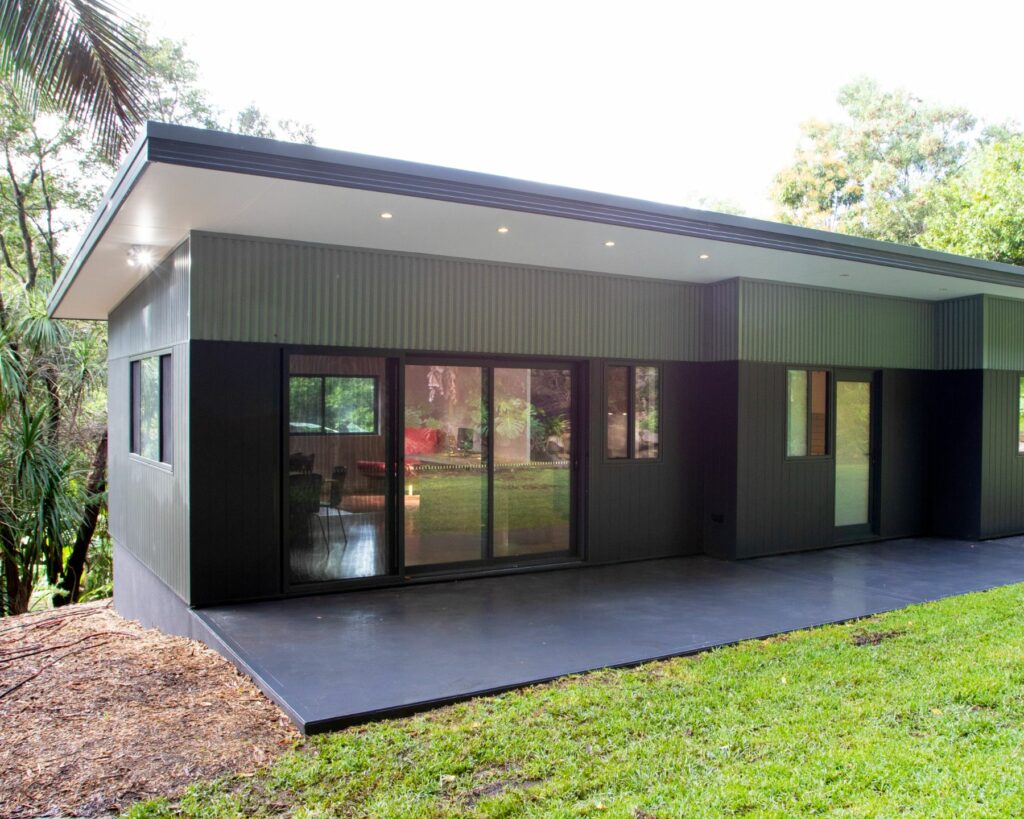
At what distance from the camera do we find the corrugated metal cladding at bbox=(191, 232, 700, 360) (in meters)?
5.77

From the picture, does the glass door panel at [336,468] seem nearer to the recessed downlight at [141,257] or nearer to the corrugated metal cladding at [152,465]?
the corrugated metal cladding at [152,465]

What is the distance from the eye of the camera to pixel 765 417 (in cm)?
777

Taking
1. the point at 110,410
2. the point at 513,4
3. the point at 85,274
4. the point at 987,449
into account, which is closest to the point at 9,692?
the point at 85,274

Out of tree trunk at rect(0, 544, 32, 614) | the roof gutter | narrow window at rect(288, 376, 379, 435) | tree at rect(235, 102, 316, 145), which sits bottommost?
tree trunk at rect(0, 544, 32, 614)

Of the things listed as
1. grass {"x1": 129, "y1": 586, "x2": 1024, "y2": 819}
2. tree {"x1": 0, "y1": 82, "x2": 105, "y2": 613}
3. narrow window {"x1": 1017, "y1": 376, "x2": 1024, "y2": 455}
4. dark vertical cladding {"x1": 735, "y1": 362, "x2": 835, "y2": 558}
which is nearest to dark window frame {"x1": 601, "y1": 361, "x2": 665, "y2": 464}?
dark vertical cladding {"x1": 735, "y1": 362, "x2": 835, "y2": 558}

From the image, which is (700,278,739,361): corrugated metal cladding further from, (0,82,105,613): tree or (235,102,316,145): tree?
(235,102,316,145): tree

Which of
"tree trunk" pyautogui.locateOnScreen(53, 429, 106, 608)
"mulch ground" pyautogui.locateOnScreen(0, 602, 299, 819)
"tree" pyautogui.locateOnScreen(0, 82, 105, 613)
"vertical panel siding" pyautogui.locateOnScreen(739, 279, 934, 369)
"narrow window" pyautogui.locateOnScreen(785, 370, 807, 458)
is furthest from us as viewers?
"tree trunk" pyautogui.locateOnScreen(53, 429, 106, 608)

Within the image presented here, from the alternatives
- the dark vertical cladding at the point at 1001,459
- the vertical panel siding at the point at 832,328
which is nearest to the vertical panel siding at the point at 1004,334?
the dark vertical cladding at the point at 1001,459

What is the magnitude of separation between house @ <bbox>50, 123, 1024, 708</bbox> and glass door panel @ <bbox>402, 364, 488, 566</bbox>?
0.06 ft

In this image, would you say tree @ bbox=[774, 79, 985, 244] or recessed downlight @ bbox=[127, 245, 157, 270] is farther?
Answer: tree @ bbox=[774, 79, 985, 244]

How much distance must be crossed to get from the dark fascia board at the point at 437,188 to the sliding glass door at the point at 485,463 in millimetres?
2051

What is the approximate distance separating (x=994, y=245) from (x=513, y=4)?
14.9 m

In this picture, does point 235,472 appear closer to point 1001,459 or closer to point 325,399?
point 325,399

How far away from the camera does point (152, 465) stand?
22.6ft
